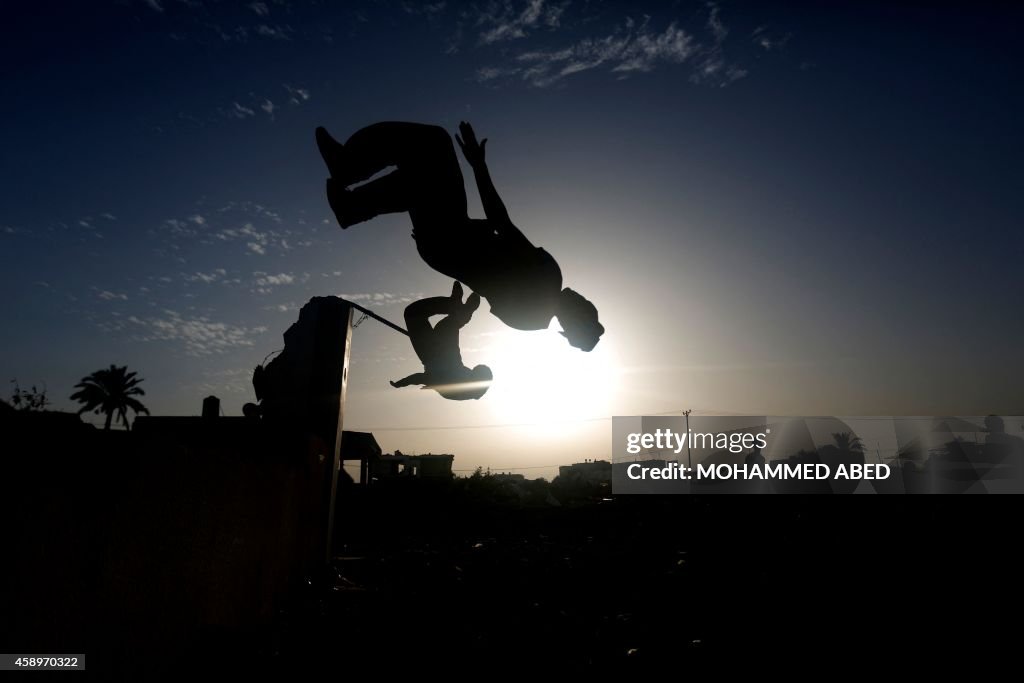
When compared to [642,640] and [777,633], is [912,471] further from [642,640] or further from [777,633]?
[642,640]

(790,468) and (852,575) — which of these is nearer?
(852,575)

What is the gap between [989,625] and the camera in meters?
4.27

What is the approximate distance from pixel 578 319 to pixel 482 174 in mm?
1027

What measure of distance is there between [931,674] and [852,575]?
1.54m

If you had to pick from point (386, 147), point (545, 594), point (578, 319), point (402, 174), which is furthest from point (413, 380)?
point (545, 594)

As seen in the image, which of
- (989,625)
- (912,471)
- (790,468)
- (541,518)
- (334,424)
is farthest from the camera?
(541,518)

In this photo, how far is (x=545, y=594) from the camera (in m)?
6.72

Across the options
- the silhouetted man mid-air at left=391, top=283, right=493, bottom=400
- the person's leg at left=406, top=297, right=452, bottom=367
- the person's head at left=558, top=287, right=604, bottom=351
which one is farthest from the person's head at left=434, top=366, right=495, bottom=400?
the person's head at left=558, top=287, right=604, bottom=351

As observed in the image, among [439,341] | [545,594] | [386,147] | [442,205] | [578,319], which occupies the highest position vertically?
[386,147]

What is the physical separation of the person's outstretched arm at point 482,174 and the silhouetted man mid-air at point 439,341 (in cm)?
62

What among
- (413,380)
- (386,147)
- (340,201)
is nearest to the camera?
(386,147)

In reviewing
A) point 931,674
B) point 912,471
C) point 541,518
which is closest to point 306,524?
point 931,674

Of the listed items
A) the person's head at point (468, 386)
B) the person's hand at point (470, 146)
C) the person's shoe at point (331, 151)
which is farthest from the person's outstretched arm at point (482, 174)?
the person's head at point (468, 386)

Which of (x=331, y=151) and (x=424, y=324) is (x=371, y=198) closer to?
(x=331, y=151)
